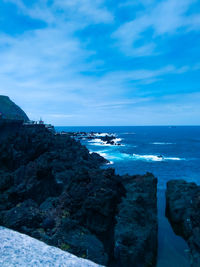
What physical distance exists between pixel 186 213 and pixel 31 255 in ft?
52.5

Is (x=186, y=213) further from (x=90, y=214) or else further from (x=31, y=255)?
(x=31, y=255)

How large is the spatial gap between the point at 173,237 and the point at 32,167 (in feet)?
53.0

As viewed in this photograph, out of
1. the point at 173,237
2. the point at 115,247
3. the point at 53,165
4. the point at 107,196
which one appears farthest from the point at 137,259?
the point at 53,165

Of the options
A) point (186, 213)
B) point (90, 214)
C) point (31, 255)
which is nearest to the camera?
point (31, 255)

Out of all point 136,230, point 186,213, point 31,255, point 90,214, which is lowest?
point 186,213

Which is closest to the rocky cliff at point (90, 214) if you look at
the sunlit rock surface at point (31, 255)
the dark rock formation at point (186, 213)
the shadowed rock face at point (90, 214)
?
the shadowed rock face at point (90, 214)

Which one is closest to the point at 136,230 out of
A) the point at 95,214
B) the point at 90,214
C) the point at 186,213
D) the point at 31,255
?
the point at 95,214

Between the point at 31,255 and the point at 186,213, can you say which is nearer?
the point at 31,255

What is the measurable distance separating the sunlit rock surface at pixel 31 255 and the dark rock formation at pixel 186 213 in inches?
410

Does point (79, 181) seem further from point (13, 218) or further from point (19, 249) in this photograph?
point (19, 249)

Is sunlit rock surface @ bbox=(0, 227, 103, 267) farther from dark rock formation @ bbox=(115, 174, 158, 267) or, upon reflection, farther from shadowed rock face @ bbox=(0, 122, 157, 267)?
dark rock formation @ bbox=(115, 174, 158, 267)

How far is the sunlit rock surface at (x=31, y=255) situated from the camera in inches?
178

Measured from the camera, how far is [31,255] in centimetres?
480

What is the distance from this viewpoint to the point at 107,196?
44.6 ft
